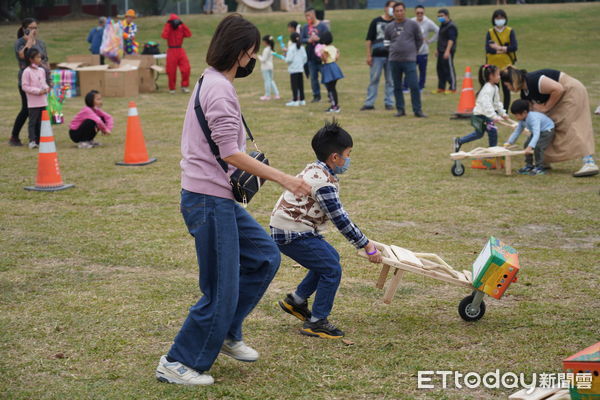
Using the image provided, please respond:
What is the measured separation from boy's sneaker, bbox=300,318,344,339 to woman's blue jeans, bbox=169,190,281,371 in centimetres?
77

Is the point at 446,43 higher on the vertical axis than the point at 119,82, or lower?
higher

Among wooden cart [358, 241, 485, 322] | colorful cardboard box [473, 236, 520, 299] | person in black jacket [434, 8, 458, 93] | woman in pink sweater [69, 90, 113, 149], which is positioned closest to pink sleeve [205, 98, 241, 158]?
wooden cart [358, 241, 485, 322]

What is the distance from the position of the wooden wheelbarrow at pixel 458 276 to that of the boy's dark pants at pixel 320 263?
0.21 metres

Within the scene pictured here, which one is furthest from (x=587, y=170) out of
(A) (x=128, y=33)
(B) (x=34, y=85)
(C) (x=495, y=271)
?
(A) (x=128, y=33)

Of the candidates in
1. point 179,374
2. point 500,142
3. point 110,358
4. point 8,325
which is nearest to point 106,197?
point 8,325

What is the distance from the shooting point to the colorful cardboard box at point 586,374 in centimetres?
332

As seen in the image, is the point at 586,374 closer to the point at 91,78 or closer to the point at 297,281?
the point at 297,281

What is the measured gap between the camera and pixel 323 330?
477 centimetres

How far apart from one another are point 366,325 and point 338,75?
1108 cm

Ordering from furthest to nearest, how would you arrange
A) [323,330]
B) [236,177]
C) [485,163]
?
[485,163], [323,330], [236,177]

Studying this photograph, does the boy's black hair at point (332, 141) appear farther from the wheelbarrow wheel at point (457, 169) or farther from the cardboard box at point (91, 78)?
the cardboard box at point (91, 78)

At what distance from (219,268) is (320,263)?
97cm

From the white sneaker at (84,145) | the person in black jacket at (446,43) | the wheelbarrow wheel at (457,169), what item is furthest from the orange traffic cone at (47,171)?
the person in black jacket at (446,43)

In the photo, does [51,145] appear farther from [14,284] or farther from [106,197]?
[14,284]
